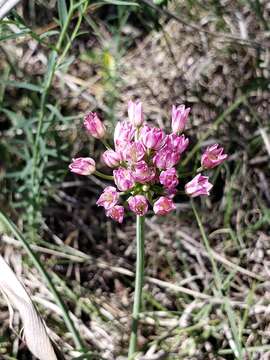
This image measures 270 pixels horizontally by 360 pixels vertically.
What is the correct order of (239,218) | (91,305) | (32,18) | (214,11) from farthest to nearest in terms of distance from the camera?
(32,18), (214,11), (239,218), (91,305)

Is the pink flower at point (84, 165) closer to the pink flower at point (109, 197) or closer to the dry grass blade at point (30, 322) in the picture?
the pink flower at point (109, 197)

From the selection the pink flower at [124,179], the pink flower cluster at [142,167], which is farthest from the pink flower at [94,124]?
the pink flower at [124,179]

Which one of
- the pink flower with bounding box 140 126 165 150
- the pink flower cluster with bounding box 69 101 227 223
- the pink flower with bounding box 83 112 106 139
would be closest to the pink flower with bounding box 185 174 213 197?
the pink flower cluster with bounding box 69 101 227 223

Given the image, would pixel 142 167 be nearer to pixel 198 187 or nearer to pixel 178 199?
pixel 198 187

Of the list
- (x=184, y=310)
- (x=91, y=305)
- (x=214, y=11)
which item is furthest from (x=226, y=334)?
(x=214, y=11)

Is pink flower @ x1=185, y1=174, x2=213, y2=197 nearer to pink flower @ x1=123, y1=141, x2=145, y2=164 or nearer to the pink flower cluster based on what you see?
the pink flower cluster

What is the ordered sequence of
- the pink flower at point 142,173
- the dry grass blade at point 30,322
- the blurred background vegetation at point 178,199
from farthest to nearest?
the blurred background vegetation at point 178,199 < the dry grass blade at point 30,322 < the pink flower at point 142,173

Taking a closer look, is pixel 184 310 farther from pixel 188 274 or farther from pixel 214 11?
pixel 214 11
